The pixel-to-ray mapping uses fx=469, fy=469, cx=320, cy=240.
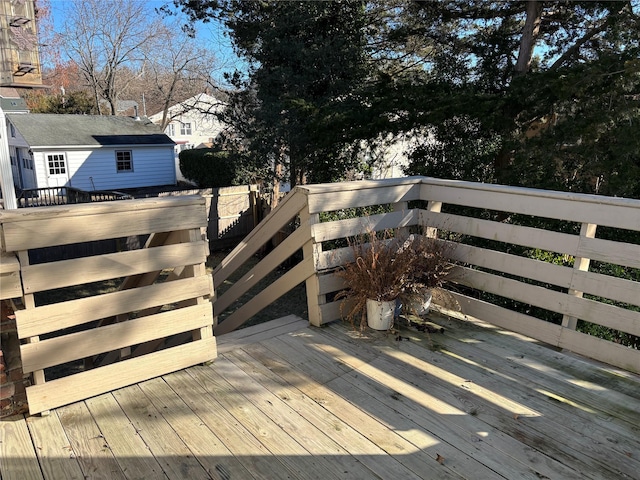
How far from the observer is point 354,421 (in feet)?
7.00

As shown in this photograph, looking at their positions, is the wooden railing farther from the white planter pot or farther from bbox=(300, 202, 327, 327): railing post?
the white planter pot

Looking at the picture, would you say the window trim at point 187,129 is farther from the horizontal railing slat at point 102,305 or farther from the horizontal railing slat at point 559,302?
the horizontal railing slat at point 102,305

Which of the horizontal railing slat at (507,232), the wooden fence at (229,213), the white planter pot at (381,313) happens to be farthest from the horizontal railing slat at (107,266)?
the wooden fence at (229,213)

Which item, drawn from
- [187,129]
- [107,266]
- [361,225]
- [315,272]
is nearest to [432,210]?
[361,225]

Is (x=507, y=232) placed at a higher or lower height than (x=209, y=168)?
lower

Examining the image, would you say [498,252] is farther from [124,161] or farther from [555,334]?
[124,161]

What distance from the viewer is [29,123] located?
18.6 m

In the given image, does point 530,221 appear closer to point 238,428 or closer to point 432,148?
point 432,148

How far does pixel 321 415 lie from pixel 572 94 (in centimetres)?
488

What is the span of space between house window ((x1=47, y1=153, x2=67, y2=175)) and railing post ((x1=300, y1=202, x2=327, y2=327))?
60.3 ft

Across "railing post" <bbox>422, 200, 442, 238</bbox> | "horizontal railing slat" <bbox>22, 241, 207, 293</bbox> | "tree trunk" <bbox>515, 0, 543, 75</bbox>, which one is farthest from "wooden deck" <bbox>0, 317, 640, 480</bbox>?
"tree trunk" <bbox>515, 0, 543, 75</bbox>

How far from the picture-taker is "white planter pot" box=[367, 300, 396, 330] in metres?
3.05

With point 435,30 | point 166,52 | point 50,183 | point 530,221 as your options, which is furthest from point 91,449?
point 166,52

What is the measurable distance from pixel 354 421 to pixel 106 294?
132 cm
